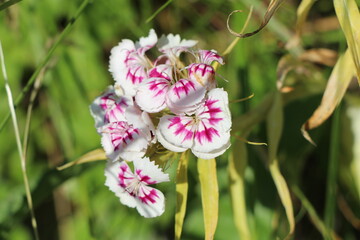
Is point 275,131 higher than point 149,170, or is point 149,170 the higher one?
point 149,170

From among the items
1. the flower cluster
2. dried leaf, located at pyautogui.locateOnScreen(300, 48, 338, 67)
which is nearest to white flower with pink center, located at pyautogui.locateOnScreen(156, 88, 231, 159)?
the flower cluster

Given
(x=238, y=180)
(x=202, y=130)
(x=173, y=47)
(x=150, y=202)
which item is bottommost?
(x=238, y=180)

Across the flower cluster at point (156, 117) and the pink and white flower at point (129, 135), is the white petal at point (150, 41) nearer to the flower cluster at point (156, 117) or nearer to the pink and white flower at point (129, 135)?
the flower cluster at point (156, 117)

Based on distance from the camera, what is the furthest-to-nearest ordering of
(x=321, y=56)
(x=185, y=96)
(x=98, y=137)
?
(x=98, y=137), (x=321, y=56), (x=185, y=96)

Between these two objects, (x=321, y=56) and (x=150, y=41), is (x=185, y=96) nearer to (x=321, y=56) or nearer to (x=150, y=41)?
(x=150, y=41)

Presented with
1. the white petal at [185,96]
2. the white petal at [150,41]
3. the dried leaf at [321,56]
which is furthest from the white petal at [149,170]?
the dried leaf at [321,56]

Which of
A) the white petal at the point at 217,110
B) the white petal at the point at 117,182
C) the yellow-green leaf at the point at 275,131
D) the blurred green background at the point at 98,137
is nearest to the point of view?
the white petal at the point at 217,110

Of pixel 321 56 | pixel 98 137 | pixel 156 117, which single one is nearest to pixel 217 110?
pixel 156 117
